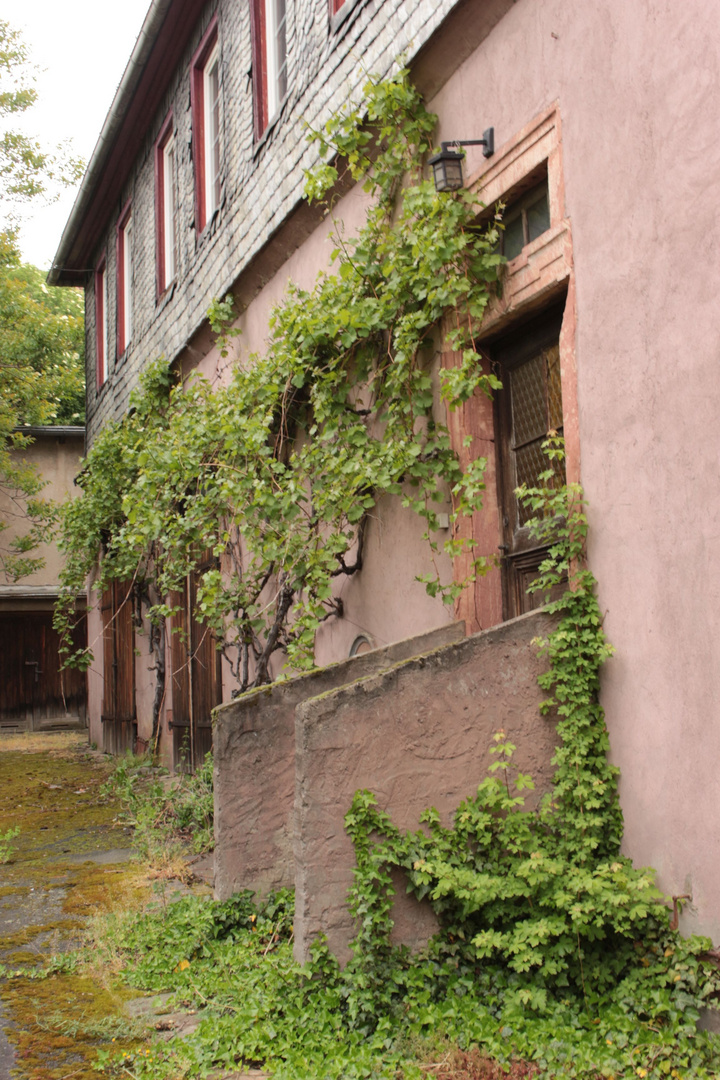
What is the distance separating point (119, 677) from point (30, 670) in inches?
237

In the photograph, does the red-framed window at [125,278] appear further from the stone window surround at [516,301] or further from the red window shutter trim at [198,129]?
the stone window surround at [516,301]

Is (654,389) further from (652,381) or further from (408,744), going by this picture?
(408,744)

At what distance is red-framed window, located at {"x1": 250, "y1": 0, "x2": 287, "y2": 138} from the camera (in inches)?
317

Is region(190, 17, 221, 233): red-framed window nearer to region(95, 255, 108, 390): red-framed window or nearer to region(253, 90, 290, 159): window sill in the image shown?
region(253, 90, 290, 159): window sill

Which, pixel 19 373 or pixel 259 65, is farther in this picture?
pixel 19 373

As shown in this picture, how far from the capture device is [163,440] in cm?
840

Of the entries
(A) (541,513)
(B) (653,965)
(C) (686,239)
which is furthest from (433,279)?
(B) (653,965)

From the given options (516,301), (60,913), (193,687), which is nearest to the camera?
(516,301)

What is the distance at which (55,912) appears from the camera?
5598mm

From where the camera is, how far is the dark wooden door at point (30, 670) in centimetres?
1944

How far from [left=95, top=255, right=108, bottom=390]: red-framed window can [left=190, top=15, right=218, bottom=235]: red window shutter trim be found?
5160 millimetres

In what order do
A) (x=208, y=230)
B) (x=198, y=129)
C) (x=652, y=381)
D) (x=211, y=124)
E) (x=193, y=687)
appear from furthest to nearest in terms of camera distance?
(x=193, y=687), (x=198, y=129), (x=211, y=124), (x=208, y=230), (x=652, y=381)

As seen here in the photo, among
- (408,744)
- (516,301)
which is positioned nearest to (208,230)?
(516,301)

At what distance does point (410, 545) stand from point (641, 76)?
9.22 ft
